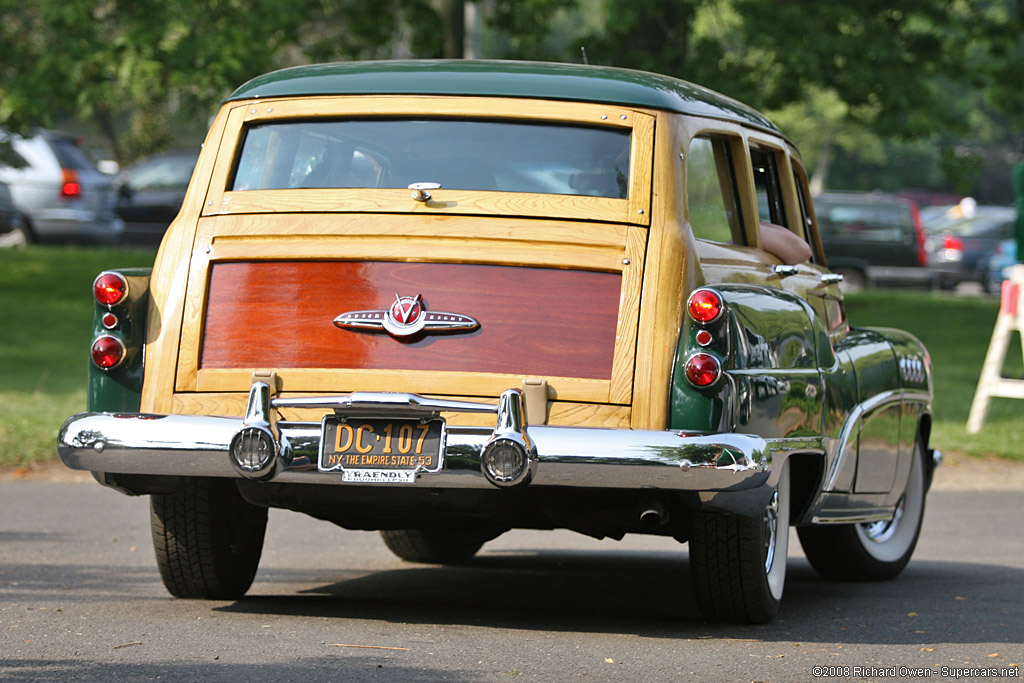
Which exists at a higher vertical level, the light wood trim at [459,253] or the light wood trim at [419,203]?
the light wood trim at [419,203]

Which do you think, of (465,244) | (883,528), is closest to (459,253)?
(465,244)

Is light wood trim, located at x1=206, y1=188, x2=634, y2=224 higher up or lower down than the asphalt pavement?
higher up

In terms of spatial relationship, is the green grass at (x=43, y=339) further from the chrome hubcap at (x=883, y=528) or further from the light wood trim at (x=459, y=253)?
the chrome hubcap at (x=883, y=528)

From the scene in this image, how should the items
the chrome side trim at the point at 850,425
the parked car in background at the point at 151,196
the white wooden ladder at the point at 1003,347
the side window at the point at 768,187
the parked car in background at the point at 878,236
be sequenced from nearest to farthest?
1. the chrome side trim at the point at 850,425
2. the side window at the point at 768,187
3. the white wooden ladder at the point at 1003,347
4. the parked car in background at the point at 151,196
5. the parked car in background at the point at 878,236

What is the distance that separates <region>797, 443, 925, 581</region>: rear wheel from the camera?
23.0 feet

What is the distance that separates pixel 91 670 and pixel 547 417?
1555 mm

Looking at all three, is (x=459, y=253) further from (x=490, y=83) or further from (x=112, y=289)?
(x=112, y=289)

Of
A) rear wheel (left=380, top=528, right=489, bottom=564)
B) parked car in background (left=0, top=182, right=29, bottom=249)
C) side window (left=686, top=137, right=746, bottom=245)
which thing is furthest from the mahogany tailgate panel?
parked car in background (left=0, top=182, right=29, bottom=249)

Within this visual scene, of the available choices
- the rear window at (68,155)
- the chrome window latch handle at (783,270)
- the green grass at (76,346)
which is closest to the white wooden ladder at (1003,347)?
the green grass at (76,346)

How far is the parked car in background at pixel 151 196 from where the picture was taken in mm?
25031

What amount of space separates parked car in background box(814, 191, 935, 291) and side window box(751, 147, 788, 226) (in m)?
22.7

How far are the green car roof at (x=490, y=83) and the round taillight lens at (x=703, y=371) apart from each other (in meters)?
1.01

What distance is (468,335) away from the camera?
16.5 feet

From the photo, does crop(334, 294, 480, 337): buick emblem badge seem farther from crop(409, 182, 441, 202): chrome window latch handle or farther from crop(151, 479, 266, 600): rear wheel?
crop(151, 479, 266, 600): rear wheel
